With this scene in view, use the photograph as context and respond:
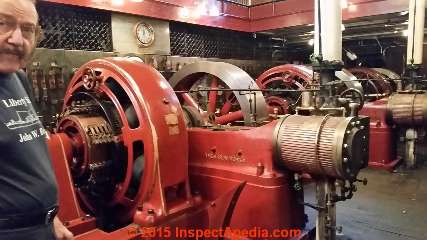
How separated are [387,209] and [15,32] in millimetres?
2939

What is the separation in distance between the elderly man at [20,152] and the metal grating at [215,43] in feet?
14.9

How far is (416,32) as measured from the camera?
4.27 metres

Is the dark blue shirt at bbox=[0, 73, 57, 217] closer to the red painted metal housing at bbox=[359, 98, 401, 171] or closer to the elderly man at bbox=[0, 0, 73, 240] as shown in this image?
the elderly man at bbox=[0, 0, 73, 240]

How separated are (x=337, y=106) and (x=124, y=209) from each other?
4.20ft

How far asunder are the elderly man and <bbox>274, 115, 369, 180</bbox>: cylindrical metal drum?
1.07 m

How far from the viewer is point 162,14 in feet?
16.9

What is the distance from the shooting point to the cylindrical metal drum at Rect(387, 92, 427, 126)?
3.83 m

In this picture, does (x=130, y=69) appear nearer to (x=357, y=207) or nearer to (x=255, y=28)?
(x=357, y=207)

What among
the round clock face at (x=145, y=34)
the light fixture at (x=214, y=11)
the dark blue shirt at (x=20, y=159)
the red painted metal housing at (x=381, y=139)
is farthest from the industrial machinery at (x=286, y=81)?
the dark blue shirt at (x=20, y=159)

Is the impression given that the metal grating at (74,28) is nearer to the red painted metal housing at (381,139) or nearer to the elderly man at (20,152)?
the elderly man at (20,152)

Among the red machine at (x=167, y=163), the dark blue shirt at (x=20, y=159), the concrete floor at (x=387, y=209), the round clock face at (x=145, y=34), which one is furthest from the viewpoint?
the round clock face at (x=145, y=34)

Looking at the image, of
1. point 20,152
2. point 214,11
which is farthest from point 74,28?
point 20,152

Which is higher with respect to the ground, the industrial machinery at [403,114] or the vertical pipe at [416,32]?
the vertical pipe at [416,32]

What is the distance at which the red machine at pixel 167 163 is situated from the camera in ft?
5.63
